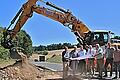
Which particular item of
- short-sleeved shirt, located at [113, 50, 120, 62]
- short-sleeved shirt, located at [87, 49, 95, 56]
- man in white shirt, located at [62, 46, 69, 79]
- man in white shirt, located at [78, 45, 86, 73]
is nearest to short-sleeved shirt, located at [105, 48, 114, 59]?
short-sleeved shirt, located at [113, 50, 120, 62]

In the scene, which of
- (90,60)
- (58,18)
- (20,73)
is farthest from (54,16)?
(90,60)

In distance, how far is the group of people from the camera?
2084cm

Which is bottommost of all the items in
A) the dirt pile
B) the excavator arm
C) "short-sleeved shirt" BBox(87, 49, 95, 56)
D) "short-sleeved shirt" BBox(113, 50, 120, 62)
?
the dirt pile

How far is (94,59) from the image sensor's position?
22.0m

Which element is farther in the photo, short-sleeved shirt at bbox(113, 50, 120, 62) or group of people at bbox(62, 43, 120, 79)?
group of people at bbox(62, 43, 120, 79)

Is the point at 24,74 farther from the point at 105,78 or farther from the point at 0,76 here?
the point at 105,78

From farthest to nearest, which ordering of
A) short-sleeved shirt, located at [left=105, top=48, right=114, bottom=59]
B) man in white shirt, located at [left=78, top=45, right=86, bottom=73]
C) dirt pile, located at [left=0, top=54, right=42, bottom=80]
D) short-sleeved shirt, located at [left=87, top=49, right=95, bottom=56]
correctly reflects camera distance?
dirt pile, located at [left=0, top=54, right=42, bottom=80], man in white shirt, located at [left=78, top=45, right=86, bottom=73], short-sleeved shirt, located at [left=87, top=49, right=95, bottom=56], short-sleeved shirt, located at [left=105, top=48, right=114, bottom=59]

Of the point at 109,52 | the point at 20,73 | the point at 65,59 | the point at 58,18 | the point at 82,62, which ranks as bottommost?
the point at 20,73

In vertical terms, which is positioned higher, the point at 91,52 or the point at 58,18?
the point at 58,18

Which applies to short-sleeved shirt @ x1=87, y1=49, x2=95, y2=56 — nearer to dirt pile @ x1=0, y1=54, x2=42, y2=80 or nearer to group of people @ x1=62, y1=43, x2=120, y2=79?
group of people @ x1=62, y1=43, x2=120, y2=79

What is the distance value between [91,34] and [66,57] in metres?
7.65

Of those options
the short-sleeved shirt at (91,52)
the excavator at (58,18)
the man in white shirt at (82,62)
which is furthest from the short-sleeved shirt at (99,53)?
the excavator at (58,18)

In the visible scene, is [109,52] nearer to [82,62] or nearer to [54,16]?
[82,62]

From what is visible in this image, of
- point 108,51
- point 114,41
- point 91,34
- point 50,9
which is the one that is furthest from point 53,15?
point 108,51
